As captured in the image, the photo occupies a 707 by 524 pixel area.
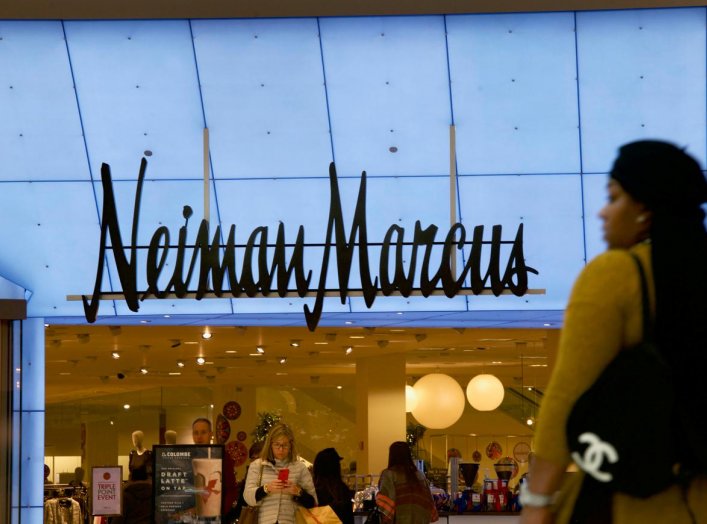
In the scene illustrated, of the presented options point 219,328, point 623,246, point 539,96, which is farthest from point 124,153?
point 623,246

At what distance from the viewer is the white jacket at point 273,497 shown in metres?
8.37

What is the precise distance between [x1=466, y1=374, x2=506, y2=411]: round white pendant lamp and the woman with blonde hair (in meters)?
8.29

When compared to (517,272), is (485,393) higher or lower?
lower

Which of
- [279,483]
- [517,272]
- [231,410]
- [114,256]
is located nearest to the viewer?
[279,483]

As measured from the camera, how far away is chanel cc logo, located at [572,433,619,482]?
5.32 ft

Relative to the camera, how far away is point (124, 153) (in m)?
10.9

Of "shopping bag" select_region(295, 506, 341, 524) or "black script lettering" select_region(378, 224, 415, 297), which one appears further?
"black script lettering" select_region(378, 224, 415, 297)

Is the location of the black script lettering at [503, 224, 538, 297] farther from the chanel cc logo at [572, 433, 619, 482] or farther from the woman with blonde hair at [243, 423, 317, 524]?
the chanel cc logo at [572, 433, 619, 482]

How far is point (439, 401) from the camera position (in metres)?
15.8

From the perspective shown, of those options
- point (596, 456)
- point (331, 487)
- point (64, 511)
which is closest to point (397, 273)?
point (331, 487)

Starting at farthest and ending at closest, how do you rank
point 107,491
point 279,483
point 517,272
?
point 107,491, point 517,272, point 279,483

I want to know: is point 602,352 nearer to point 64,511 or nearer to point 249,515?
point 249,515

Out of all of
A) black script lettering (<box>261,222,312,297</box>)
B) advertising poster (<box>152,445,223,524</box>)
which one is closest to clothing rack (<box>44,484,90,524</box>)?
black script lettering (<box>261,222,312,297</box>)

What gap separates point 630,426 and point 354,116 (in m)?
9.39
